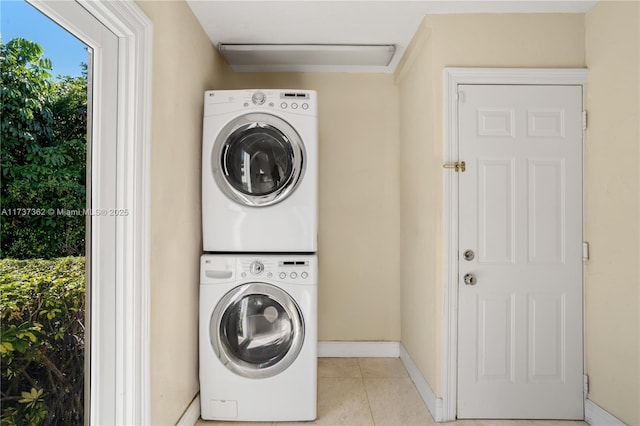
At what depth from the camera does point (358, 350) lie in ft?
10.6

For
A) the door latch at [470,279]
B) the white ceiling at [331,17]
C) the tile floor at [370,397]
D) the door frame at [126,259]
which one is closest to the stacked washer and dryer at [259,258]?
the tile floor at [370,397]

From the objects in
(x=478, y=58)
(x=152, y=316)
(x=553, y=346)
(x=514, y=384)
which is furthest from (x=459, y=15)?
(x=152, y=316)

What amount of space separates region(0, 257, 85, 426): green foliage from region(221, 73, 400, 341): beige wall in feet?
6.68

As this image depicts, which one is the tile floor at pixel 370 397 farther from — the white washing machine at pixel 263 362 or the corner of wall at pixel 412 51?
the corner of wall at pixel 412 51

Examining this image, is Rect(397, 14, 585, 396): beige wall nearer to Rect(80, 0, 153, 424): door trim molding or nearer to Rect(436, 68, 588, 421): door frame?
Rect(436, 68, 588, 421): door frame

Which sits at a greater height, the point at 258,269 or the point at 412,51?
the point at 412,51

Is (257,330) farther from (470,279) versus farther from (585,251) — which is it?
(585,251)

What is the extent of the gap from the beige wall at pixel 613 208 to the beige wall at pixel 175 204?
2263 mm

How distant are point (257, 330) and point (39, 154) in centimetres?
145

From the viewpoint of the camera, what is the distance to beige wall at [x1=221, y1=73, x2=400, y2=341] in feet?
10.7

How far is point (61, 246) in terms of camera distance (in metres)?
1.35

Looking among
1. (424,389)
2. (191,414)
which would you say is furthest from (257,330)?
(424,389)

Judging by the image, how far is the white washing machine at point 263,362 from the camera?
2229mm

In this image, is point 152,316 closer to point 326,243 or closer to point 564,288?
point 326,243
